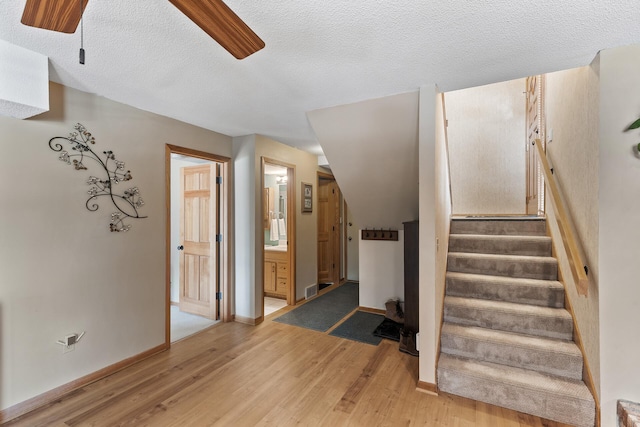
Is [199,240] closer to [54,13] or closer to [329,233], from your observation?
[329,233]

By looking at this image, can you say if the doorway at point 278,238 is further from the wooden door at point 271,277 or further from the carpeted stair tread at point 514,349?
the carpeted stair tread at point 514,349

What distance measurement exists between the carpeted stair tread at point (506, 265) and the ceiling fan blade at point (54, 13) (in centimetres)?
324

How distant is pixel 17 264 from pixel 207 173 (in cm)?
210

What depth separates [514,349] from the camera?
7.30ft

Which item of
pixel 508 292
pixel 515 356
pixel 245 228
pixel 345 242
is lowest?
pixel 515 356

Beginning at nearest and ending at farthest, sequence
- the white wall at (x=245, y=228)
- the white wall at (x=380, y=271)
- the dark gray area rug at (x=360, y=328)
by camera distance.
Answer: the dark gray area rug at (x=360, y=328), the white wall at (x=245, y=228), the white wall at (x=380, y=271)

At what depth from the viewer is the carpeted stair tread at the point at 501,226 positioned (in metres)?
3.17

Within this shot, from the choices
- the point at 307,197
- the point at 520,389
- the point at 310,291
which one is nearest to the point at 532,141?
the point at 520,389

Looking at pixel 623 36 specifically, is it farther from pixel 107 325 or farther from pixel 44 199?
pixel 107 325

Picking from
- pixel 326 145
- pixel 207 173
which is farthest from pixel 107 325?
pixel 326 145

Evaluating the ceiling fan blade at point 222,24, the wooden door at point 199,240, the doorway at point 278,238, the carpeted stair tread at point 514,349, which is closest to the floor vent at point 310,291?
the doorway at point 278,238

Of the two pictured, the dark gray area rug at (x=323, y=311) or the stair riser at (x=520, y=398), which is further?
the dark gray area rug at (x=323, y=311)

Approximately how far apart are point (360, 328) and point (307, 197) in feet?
6.88

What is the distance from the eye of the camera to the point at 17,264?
6.50 feet
